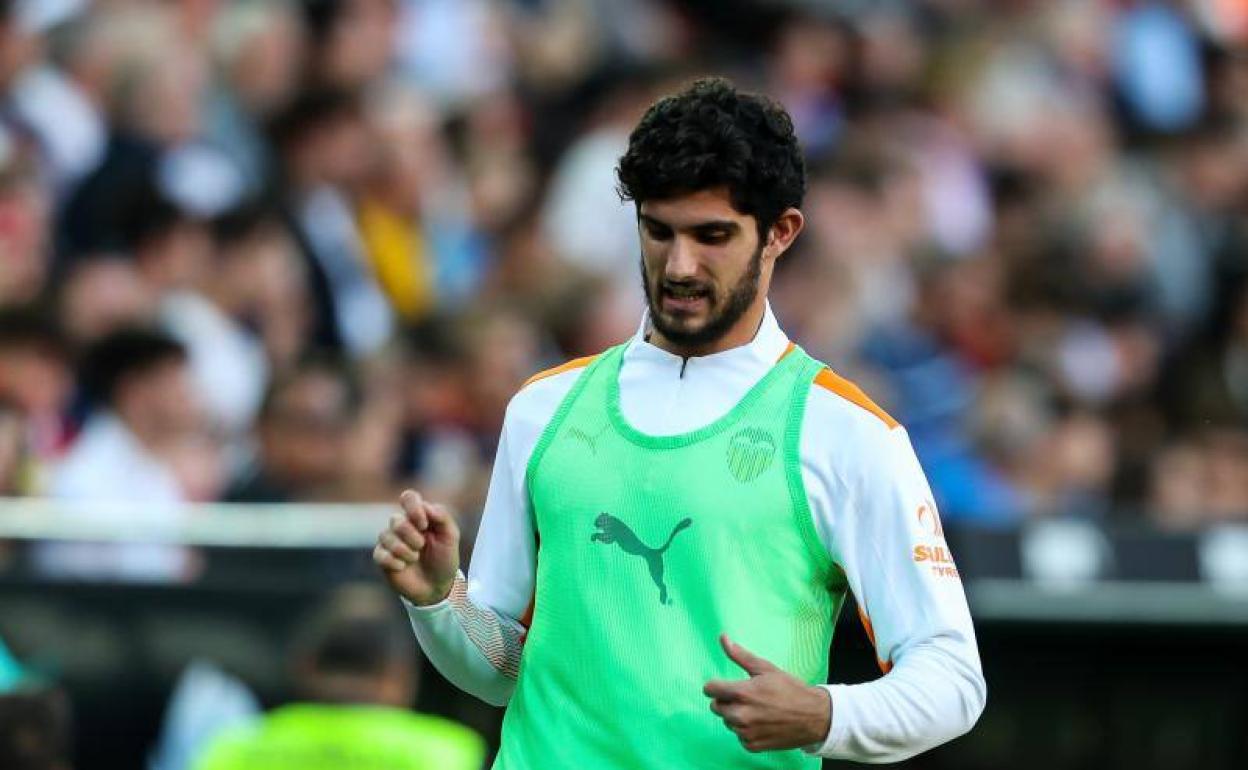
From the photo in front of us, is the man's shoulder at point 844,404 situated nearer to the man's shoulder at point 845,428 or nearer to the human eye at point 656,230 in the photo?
the man's shoulder at point 845,428

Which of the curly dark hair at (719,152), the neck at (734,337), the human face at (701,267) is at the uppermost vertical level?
the curly dark hair at (719,152)

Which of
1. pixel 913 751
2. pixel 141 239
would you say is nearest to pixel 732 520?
pixel 913 751

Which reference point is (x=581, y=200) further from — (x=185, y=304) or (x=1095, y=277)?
(x=1095, y=277)

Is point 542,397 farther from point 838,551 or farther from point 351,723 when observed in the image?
point 351,723

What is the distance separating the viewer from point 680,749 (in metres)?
3.81

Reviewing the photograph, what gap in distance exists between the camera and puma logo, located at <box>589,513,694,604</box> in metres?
3.83

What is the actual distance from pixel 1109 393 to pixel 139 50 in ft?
16.4

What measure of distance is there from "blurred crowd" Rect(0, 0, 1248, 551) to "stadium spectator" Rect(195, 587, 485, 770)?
6.80 ft

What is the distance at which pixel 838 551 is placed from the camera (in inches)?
149

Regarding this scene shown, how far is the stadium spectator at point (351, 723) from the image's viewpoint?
18.0 feet

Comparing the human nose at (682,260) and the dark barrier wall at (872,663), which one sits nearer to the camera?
the human nose at (682,260)

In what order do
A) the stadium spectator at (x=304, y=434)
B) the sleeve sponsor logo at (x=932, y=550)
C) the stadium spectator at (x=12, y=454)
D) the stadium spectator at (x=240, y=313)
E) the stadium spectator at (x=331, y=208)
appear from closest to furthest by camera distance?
the sleeve sponsor logo at (x=932, y=550)
the stadium spectator at (x=12, y=454)
the stadium spectator at (x=304, y=434)
the stadium spectator at (x=240, y=313)
the stadium spectator at (x=331, y=208)

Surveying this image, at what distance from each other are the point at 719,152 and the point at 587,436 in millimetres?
537

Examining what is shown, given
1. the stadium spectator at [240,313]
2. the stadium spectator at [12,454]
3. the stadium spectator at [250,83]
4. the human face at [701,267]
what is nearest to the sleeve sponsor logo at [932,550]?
the human face at [701,267]
